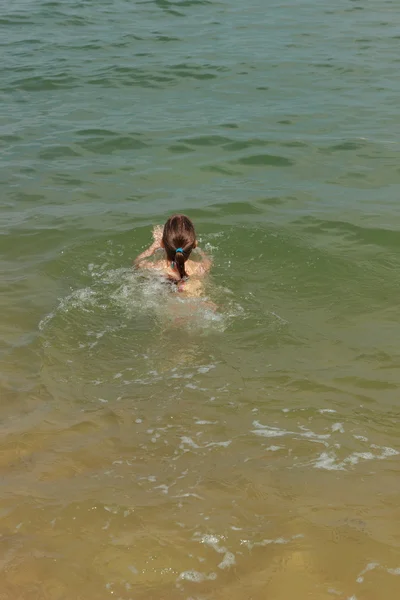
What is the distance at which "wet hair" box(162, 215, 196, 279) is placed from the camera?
22.4 feet

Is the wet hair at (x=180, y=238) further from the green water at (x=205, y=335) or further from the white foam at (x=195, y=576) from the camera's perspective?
the white foam at (x=195, y=576)

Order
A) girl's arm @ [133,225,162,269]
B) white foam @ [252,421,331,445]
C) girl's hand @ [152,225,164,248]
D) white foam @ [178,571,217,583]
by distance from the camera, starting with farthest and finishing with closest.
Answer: girl's hand @ [152,225,164,248] < girl's arm @ [133,225,162,269] < white foam @ [252,421,331,445] < white foam @ [178,571,217,583]

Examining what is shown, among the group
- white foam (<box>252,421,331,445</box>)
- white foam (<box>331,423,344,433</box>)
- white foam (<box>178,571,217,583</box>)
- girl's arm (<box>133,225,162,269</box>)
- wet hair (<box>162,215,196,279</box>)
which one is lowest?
white foam (<box>178,571,217,583</box>)

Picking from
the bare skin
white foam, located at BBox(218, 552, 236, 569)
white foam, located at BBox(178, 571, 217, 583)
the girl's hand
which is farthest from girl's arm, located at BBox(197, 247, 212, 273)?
white foam, located at BBox(178, 571, 217, 583)

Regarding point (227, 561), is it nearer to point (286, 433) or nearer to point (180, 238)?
point (286, 433)

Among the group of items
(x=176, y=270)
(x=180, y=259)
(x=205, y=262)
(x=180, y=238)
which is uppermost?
(x=180, y=238)

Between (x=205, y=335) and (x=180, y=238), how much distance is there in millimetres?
1001

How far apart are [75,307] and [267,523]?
3.34m

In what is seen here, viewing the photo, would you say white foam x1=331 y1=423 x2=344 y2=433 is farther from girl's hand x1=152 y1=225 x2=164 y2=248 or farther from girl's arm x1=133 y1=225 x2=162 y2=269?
girl's hand x1=152 y1=225 x2=164 y2=248

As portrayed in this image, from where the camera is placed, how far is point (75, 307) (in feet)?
22.6

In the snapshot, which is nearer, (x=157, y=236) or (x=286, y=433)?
(x=286, y=433)

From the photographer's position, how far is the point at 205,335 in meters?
6.40

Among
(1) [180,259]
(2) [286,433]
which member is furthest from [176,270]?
(2) [286,433]

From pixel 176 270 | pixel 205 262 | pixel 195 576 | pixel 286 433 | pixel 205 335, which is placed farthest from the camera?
pixel 205 262
